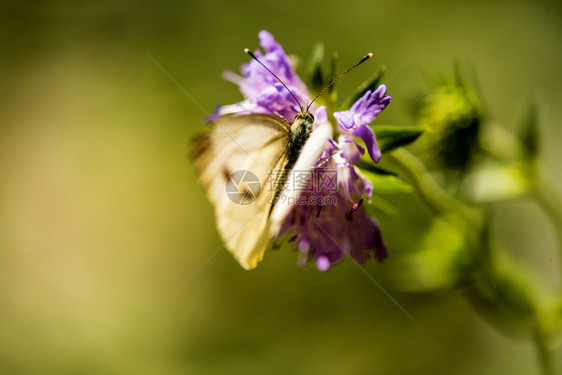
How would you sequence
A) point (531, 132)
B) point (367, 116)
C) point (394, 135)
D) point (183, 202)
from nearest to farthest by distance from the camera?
1. point (367, 116)
2. point (394, 135)
3. point (531, 132)
4. point (183, 202)

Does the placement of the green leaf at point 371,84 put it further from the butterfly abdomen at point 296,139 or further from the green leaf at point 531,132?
the green leaf at point 531,132

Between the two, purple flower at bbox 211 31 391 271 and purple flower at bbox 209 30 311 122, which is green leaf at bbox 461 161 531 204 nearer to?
purple flower at bbox 211 31 391 271

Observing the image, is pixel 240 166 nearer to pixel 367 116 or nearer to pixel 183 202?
pixel 367 116

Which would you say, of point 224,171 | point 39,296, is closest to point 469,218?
point 224,171

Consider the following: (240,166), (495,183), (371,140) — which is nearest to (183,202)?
(240,166)

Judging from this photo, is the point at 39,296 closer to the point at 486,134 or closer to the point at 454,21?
the point at 486,134

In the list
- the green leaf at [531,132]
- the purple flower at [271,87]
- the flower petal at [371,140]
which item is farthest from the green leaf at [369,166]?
the green leaf at [531,132]
